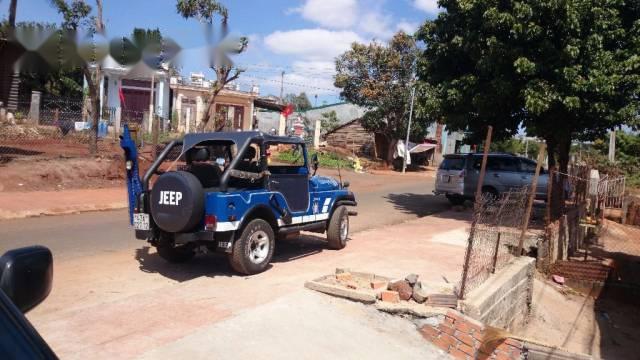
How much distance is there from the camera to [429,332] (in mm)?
5824

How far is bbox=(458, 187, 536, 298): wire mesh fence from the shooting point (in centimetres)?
645

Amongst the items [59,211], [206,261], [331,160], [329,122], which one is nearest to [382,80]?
[331,160]

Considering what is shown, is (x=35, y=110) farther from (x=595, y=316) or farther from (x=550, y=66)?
(x=595, y=316)

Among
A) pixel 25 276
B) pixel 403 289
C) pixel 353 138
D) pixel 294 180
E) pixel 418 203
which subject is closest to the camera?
pixel 25 276

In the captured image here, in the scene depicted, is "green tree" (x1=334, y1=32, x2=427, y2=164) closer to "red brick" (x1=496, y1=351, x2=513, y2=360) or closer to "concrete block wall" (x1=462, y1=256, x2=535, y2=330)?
"concrete block wall" (x1=462, y1=256, x2=535, y2=330)

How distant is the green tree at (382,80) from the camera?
113 feet

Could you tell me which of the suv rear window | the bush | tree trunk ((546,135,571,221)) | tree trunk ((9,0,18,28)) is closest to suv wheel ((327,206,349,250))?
tree trunk ((546,135,571,221))

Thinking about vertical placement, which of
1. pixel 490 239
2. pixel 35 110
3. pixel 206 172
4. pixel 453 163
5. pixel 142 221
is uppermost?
pixel 35 110

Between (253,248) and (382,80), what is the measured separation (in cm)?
2893

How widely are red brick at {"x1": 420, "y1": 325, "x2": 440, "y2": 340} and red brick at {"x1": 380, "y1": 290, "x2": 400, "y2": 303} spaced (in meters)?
0.42

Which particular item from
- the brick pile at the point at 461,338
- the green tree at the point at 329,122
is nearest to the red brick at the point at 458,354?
the brick pile at the point at 461,338

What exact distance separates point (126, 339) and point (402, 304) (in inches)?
112

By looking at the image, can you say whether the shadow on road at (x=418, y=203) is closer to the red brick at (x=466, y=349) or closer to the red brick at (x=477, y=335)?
the red brick at (x=477, y=335)

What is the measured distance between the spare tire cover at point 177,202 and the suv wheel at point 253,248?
626 millimetres
